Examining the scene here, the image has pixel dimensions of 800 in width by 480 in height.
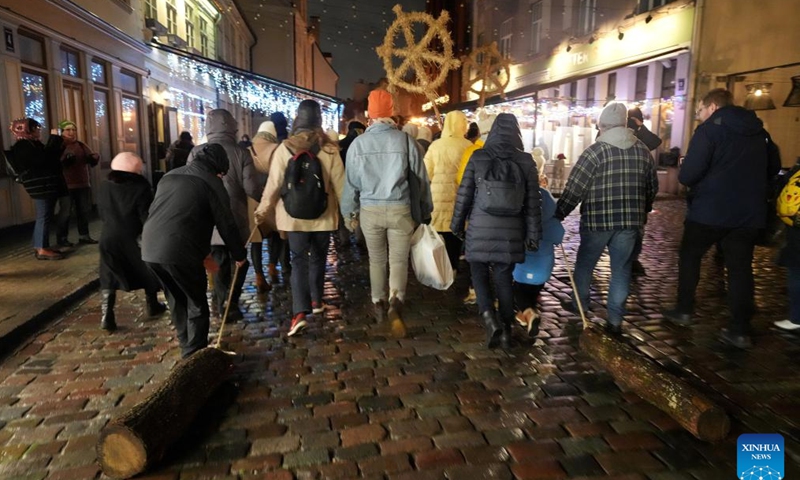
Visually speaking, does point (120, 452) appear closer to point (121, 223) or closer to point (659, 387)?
point (121, 223)

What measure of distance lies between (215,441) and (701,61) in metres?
16.8

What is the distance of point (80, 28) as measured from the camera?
11.6 meters

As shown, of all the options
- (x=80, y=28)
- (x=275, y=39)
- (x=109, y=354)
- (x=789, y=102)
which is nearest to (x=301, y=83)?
(x=275, y=39)

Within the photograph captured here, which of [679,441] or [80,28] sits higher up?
[80,28]

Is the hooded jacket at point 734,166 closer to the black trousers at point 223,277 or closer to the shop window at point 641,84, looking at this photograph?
the black trousers at point 223,277

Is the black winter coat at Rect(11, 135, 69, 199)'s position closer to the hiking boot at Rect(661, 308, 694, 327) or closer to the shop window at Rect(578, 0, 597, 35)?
the hiking boot at Rect(661, 308, 694, 327)

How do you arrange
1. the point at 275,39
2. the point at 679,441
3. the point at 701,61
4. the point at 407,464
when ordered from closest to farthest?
the point at 407,464
the point at 679,441
the point at 701,61
the point at 275,39

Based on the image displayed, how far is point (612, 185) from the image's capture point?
15.7 feet

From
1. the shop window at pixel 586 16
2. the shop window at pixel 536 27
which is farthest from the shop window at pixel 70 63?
the shop window at pixel 536 27

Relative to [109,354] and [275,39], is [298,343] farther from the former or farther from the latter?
[275,39]

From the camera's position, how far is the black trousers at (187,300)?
13.6 feet

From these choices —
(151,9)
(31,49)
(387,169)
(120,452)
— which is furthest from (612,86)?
(120,452)

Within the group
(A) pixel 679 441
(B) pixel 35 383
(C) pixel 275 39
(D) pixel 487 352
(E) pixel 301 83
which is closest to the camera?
(A) pixel 679 441

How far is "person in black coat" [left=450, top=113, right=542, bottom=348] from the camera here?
4.60 meters
